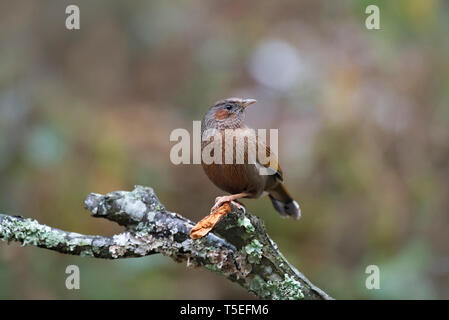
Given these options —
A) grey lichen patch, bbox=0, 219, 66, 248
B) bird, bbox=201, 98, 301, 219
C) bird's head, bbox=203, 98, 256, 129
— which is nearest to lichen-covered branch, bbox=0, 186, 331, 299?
grey lichen patch, bbox=0, 219, 66, 248

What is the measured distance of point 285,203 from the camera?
5180mm

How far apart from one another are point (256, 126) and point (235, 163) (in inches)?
117

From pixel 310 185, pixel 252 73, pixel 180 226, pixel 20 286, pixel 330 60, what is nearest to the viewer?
pixel 180 226

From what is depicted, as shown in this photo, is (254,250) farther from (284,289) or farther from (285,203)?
(285,203)

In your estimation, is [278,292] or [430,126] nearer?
[278,292]

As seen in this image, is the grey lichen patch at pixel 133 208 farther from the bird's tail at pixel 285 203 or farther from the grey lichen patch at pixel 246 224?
the bird's tail at pixel 285 203

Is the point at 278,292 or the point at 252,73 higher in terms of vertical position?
the point at 252,73

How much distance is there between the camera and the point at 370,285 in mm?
5793

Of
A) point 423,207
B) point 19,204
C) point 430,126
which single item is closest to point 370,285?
point 423,207

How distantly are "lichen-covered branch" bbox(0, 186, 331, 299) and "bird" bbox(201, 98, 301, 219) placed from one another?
34cm

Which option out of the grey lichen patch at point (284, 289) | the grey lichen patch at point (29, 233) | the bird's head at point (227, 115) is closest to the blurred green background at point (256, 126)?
the bird's head at point (227, 115)

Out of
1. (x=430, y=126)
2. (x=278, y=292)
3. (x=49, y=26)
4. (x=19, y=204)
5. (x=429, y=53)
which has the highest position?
(x=49, y=26)

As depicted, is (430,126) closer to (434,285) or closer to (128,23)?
(434,285)

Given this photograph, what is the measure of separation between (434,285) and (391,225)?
816mm
